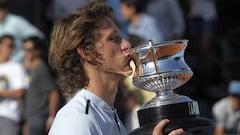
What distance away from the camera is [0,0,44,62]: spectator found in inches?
322

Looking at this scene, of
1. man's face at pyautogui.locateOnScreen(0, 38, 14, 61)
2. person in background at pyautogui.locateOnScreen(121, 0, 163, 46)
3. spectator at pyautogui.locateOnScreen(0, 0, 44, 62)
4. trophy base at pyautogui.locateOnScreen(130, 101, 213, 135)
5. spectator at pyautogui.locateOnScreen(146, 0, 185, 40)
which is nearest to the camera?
trophy base at pyautogui.locateOnScreen(130, 101, 213, 135)

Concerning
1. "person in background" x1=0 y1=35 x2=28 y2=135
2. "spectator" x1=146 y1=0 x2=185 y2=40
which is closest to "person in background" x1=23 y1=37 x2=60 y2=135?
"person in background" x1=0 y1=35 x2=28 y2=135

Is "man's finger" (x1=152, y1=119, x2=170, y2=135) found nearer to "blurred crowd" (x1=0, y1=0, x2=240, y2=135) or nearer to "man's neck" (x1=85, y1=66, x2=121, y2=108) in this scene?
"man's neck" (x1=85, y1=66, x2=121, y2=108)

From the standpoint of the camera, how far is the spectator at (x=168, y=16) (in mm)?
8745

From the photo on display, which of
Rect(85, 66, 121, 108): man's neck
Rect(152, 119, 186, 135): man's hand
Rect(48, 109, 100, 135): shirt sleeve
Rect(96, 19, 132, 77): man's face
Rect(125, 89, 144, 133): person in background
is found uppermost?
Rect(96, 19, 132, 77): man's face

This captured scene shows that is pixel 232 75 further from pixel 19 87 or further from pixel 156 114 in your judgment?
pixel 156 114

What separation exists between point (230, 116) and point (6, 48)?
2427 mm

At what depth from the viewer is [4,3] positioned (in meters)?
8.40

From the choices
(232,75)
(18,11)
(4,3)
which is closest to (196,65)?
(232,75)

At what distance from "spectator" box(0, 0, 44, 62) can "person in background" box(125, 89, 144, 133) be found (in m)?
1.66

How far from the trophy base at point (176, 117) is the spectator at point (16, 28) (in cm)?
502

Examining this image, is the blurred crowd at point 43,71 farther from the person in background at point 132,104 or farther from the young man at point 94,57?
the young man at point 94,57

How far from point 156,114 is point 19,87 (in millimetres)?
4505

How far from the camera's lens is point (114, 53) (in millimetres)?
3307
